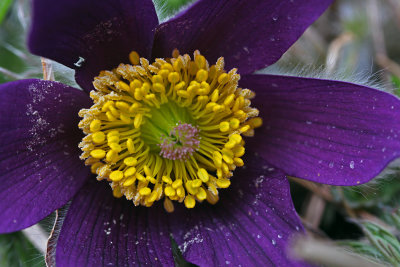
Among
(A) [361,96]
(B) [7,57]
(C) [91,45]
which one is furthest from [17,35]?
(A) [361,96]

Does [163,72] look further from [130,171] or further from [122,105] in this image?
[130,171]

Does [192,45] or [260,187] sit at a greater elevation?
[192,45]

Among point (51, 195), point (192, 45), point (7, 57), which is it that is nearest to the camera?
point (51, 195)

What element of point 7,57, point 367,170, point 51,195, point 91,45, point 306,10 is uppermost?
point 7,57

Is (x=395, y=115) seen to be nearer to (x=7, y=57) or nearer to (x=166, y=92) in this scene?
(x=166, y=92)

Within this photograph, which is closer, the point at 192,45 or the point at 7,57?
the point at 192,45

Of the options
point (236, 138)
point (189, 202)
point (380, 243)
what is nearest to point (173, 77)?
point (236, 138)

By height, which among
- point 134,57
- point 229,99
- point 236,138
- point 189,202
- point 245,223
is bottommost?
point 245,223

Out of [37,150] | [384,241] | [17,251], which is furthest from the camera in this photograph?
[17,251]
